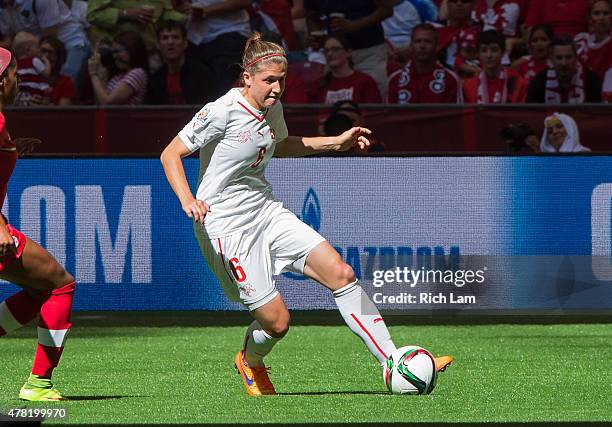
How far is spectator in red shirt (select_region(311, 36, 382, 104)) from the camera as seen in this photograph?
41.2ft

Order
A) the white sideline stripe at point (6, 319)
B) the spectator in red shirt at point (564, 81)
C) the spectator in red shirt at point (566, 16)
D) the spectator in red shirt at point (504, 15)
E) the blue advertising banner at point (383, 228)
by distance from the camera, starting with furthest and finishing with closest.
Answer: the spectator in red shirt at point (504, 15) < the spectator in red shirt at point (566, 16) < the spectator in red shirt at point (564, 81) < the blue advertising banner at point (383, 228) < the white sideline stripe at point (6, 319)

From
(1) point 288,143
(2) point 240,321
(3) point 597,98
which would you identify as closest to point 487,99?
(3) point 597,98

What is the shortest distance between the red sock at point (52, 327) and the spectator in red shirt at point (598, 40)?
8.13 metres

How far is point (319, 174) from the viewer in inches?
418

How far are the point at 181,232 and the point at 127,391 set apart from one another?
3.60 metres

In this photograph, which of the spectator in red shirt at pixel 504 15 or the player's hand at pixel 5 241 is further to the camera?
the spectator in red shirt at pixel 504 15

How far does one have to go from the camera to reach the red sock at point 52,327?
21.2ft

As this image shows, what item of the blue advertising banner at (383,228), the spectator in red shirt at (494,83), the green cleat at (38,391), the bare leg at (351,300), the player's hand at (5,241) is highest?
the player's hand at (5,241)

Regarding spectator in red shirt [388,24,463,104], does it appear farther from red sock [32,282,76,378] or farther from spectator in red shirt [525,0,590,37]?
red sock [32,282,76,378]

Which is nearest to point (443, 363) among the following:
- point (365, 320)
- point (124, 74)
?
point (365, 320)

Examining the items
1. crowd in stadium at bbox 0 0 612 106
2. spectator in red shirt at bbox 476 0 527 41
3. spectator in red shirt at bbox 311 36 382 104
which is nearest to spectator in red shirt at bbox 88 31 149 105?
crowd in stadium at bbox 0 0 612 106

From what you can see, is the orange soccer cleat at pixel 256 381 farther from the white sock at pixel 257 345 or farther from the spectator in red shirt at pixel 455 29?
the spectator in red shirt at pixel 455 29

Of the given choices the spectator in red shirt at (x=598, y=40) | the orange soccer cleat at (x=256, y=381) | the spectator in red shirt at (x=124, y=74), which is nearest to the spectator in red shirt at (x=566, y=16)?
the spectator in red shirt at (x=598, y=40)

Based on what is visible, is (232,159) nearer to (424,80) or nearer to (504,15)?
(424,80)
